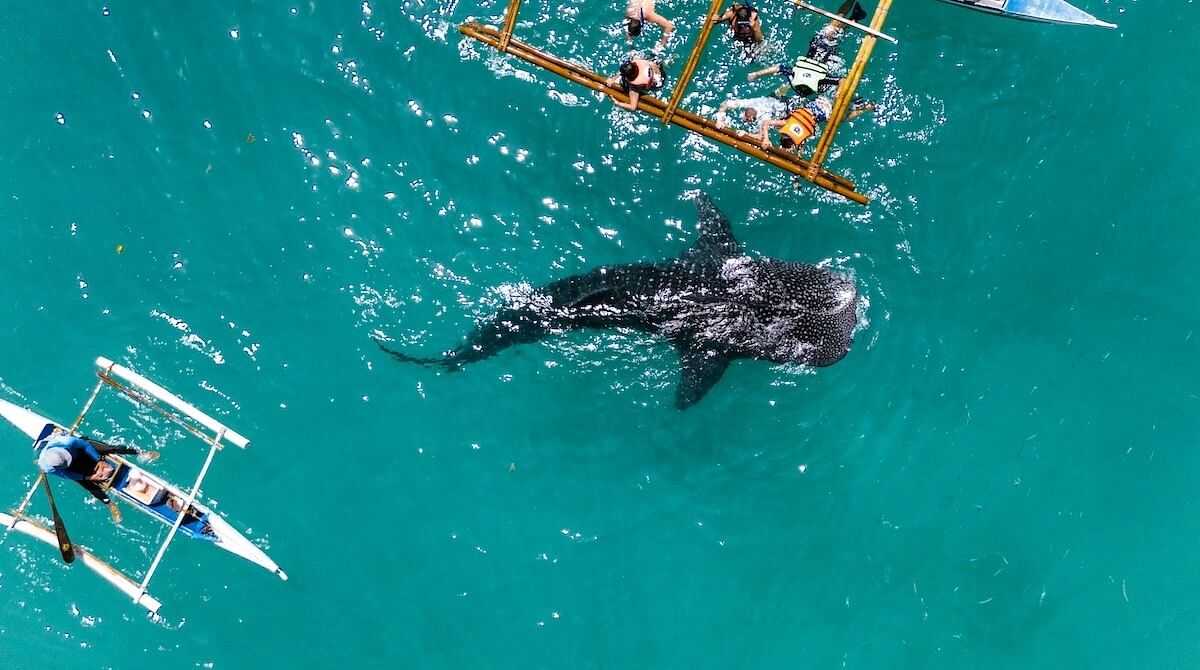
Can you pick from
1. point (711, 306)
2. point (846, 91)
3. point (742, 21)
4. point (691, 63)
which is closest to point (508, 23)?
point (691, 63)

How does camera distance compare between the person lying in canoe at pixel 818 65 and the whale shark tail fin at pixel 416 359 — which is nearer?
the person lying in canoe at pixel 818 65

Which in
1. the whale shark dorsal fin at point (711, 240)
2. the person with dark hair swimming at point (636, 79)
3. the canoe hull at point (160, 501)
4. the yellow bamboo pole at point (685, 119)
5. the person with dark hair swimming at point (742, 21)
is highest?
the person with dark hair swimming at point (742, 21)

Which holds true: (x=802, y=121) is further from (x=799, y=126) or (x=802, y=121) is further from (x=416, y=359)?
(x=416, y=359)

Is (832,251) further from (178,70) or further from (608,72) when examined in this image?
(178,70)

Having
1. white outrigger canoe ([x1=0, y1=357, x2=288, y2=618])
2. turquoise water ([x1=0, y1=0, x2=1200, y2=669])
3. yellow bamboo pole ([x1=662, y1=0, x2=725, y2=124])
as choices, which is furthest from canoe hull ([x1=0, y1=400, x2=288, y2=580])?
yellow bamboo pole ([x1=662, y1=0, x2=725, y2=124])

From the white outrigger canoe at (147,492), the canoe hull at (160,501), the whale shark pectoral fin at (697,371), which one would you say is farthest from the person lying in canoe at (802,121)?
the canoe hull at (160,501)

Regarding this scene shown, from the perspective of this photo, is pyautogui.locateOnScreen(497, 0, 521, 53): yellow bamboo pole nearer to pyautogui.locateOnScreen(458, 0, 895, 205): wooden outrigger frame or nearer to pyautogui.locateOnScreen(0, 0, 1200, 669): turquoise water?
pyautogui.locateOnScreen(458, 0, 895, 205): wooden outrigger frame

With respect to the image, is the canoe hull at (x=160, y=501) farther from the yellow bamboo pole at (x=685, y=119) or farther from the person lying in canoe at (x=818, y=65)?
the person lying in canoe at (x=818, y=65)
